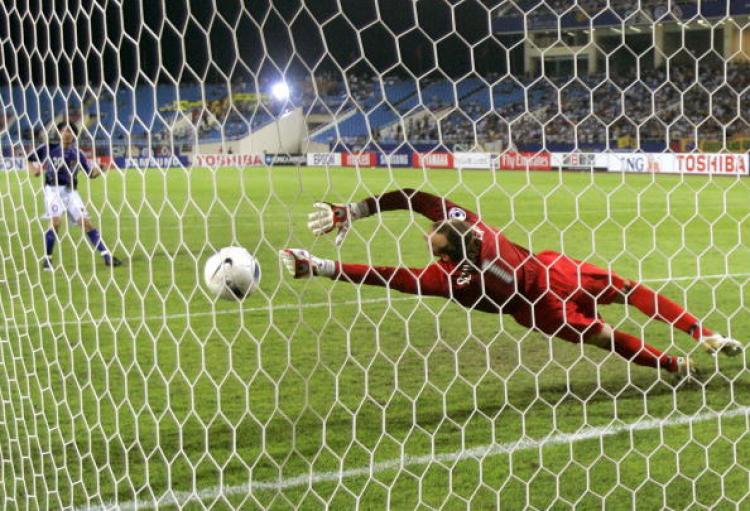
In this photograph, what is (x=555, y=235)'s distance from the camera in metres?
12.0

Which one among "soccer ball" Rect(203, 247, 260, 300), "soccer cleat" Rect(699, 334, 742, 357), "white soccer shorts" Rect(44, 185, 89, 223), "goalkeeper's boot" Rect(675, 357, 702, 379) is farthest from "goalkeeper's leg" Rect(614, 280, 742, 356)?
→ "white soccer shorts" Rect(44, 185, 89, 223)

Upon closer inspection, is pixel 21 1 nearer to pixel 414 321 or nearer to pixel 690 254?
pixel 414 321

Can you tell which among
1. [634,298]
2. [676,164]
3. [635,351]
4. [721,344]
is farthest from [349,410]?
[676,164]

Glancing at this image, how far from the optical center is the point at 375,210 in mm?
4324

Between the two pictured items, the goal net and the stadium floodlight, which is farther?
the goal net

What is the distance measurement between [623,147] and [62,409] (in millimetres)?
23796

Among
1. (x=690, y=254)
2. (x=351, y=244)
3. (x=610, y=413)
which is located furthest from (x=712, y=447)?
(x=351, y=244)

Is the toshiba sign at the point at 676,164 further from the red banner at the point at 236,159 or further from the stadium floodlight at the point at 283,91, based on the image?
the red banner at the point at 236,159

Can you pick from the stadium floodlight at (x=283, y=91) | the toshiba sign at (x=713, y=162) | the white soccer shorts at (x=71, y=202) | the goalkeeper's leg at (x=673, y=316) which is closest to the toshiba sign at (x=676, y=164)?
the toshiba sign at (x=713, y=162)

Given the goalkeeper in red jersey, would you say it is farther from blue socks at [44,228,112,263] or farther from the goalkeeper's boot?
blue socks at [44,228,112,263]

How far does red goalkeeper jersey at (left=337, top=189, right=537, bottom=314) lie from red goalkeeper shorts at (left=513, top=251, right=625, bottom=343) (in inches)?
2.2

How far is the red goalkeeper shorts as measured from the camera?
4543 millimetres

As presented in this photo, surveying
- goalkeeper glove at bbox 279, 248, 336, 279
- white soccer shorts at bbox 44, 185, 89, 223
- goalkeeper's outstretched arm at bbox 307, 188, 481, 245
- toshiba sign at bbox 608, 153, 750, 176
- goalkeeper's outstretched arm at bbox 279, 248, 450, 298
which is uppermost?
goalkeeper's outstretched arm at bbox 307, 188, 481, 245

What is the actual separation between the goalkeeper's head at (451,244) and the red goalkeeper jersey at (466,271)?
0.03m
